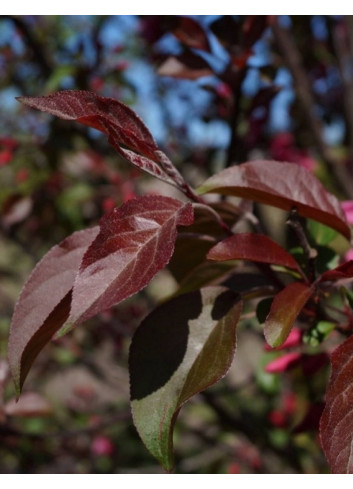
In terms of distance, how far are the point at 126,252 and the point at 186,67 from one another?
0.76m

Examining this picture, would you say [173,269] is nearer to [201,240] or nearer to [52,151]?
[201,240]

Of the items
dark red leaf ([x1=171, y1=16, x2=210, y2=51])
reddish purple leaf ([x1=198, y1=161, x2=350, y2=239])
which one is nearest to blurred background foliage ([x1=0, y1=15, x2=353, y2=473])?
dark red leaf ([x1=171, y1=16, x2=210, y2=51])

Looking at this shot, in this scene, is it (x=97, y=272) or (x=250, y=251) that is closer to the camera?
(x=97, y=272)

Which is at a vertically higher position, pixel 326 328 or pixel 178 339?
pixel 178 339

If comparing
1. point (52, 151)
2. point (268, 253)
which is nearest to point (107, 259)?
point (268, 253)

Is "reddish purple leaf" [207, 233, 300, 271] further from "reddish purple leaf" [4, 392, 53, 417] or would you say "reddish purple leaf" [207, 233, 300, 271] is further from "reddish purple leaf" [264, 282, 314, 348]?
"reddish purple leaf" [4, 392, 53, 417]

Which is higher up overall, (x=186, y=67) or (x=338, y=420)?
(x=186, y=67)

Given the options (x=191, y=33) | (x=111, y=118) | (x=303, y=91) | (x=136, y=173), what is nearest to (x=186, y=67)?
(x=191, y=33)

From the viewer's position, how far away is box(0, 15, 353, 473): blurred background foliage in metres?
1.55

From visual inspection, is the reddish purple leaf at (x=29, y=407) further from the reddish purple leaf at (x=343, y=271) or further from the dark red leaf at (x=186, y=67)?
the reddish purple leaf at (x=343, y=271)

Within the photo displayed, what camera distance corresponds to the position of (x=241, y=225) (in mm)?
799

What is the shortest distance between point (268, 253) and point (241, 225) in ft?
0.47

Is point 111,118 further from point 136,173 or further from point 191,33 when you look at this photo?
point 136,173

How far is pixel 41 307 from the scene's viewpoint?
0.61 metres
